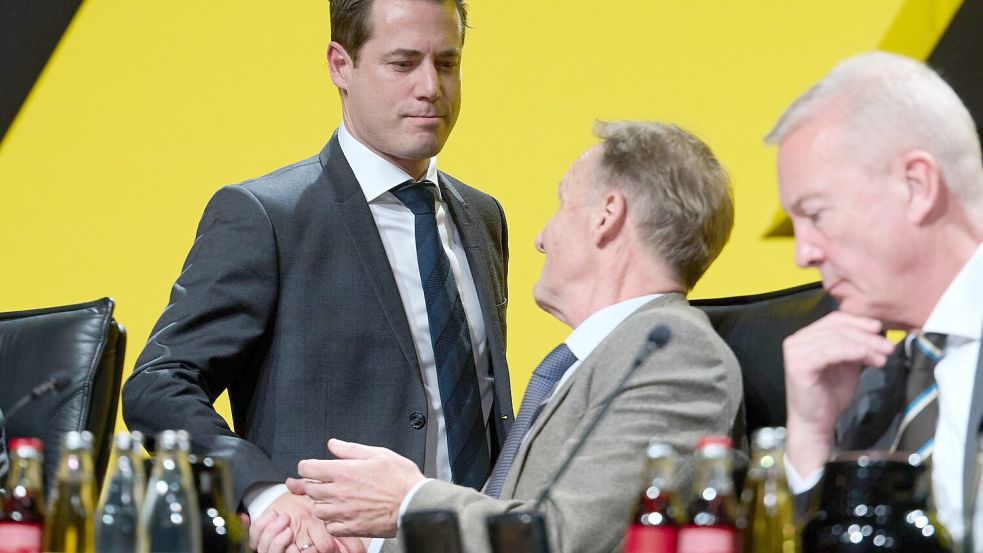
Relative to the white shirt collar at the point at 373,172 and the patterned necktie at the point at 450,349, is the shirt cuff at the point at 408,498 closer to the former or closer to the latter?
the patterned necktie at the point at 450,349

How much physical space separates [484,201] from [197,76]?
2.99 feet

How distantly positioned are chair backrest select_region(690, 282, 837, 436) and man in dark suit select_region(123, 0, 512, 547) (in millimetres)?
486

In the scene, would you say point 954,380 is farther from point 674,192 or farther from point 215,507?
point 215,507

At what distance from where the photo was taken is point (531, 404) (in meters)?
1.92

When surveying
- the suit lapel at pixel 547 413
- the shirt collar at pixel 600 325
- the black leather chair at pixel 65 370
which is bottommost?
the black leather chair at pixel 65 370

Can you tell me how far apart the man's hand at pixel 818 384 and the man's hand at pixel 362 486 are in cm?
46

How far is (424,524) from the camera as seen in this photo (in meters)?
1.22

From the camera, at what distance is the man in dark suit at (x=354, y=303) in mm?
2242

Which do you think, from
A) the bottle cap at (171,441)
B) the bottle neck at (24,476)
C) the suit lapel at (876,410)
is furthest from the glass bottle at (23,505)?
the suit lapel at (876,410)

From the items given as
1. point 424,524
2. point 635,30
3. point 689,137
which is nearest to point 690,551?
point 424,524

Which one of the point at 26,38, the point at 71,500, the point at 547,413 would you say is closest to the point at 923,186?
the point at 547,413

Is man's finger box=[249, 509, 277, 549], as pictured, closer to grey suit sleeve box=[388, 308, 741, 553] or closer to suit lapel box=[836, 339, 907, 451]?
grey suit sleeve box=[388, 308, 741, 553]

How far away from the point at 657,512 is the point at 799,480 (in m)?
0.37

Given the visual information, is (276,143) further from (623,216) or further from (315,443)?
(623,216)
